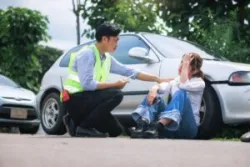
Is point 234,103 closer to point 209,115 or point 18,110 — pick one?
point 209,115

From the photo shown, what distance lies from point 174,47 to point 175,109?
1770mm

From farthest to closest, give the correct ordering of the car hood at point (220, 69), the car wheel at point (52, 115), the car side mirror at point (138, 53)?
the car wheel at point (52, 115) < the car side mirror at point (138, 53) < the car hood at point (220, 69)

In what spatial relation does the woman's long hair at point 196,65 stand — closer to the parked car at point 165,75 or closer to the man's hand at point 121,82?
the parked car at point 165,75

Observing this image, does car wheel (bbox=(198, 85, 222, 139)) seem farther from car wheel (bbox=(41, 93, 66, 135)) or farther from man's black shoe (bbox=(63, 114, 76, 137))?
car wheel (bbox=(41, 93, 66, 135))

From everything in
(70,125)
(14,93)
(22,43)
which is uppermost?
(70,125)

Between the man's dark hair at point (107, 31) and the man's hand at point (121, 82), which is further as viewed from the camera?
the man's dark hair at point (107, 31)

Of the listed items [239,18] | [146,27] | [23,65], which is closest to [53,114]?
[239,18]

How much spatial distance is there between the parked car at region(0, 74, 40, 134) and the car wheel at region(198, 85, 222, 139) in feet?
13.4

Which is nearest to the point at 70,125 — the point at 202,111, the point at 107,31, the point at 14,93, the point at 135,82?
the point at 107,31

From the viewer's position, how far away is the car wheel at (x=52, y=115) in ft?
26.9

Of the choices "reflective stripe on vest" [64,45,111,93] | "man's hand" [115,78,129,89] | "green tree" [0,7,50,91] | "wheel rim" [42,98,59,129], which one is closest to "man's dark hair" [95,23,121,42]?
"reflective stripe on vest" [64,45,111,93]

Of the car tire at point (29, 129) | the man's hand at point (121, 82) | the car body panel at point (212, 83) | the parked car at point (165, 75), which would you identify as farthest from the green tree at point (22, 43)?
the man's hand at point (121, 82)

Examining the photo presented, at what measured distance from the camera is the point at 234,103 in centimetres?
695

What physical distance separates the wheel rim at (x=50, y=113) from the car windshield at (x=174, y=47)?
1441 mm
